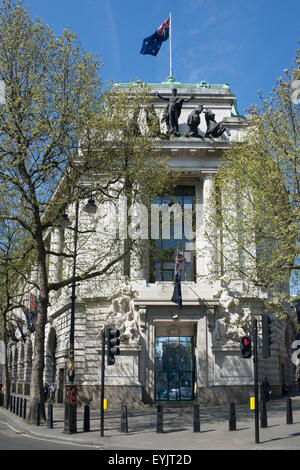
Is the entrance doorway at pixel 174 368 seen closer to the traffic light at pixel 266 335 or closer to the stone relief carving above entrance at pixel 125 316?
the stone relief carving above entrance at pixel 125 316

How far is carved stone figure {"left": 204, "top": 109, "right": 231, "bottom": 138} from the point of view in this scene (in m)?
38.2

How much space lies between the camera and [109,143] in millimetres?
25828

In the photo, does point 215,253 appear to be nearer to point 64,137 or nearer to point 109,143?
point 109,143

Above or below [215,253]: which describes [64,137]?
above

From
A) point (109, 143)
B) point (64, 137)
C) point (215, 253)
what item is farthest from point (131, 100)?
point (215, 253)

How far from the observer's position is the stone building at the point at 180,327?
3209cm

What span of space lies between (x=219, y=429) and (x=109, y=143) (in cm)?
1399

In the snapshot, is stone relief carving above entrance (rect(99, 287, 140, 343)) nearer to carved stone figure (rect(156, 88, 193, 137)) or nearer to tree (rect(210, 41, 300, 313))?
tree (rect(210, 41, 300, 313))

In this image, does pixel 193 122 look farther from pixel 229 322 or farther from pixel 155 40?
pixel 229 322

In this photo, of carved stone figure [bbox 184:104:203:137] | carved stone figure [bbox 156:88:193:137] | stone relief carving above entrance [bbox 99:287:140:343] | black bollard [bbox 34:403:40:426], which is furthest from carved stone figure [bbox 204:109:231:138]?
black bollard [bbox 34:403:40:426]

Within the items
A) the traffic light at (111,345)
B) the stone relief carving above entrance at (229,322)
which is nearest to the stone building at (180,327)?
the stone relief carving above entrance at (229,322)

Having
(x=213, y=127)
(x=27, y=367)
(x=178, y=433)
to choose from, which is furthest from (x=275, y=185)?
(x=27, y=367)
